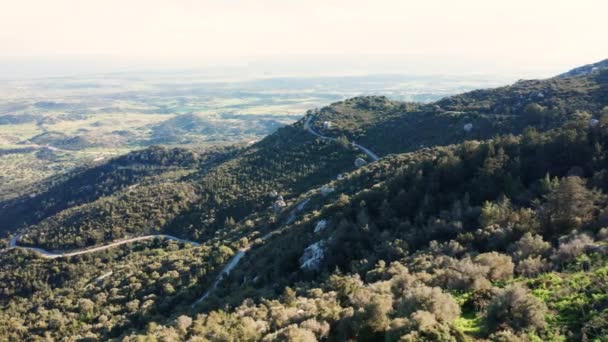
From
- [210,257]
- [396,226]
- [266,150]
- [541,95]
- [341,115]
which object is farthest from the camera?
[341,115]

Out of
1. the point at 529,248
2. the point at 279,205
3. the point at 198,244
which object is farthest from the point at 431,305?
the point at 198,244

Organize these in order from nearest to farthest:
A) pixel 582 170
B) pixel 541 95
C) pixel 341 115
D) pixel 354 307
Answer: pixel 354 307 < pixel 582 170 < pixel 541 95 < pixel 341 115


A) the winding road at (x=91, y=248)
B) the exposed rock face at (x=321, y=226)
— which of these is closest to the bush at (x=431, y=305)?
the exposed rock face at (x=321, y=226)

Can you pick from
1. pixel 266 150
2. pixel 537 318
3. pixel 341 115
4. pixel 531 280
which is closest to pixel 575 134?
pixel 531 280

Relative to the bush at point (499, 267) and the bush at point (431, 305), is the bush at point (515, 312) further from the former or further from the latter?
the bush at point (499, 267)

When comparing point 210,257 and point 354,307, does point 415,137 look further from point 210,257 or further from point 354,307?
point 354,307

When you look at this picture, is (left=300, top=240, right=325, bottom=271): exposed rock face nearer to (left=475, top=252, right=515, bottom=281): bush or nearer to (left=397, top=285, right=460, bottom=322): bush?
(left=475, top=252, right=515, bottom=281): bush

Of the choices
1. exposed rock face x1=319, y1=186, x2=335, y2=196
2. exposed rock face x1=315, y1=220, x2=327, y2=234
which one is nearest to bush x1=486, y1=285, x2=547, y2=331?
exposed rock face x1=315, y1=220, x2=327, y2=234
